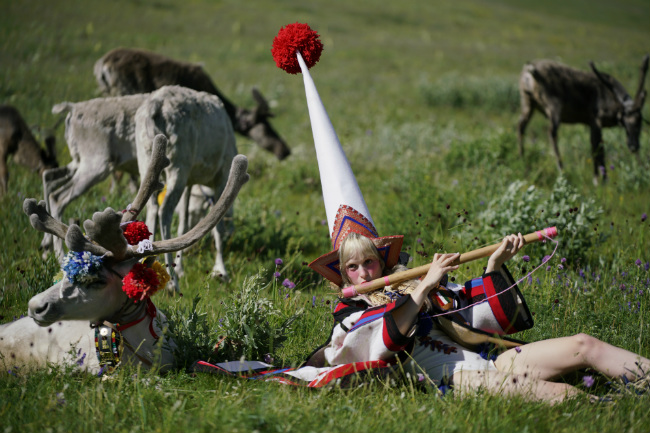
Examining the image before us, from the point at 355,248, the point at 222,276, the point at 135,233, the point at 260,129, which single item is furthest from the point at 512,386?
the point at 260,129

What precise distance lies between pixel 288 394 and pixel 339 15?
4795 centimetres

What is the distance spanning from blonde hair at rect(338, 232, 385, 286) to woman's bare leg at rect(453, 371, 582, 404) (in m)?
0.83

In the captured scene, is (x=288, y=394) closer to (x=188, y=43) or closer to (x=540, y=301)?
(x=540, y=301)

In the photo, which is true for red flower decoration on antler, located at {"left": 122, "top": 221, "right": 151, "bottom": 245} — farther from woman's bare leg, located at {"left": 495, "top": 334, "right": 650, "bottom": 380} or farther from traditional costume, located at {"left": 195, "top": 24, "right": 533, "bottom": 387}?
woman's bare leg, located at {"left": 495, "top": 334, "right": 650, "bottom": 380}

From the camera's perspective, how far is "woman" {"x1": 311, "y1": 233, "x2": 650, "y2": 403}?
9.89ft

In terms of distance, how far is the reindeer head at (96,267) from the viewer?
298 centimetres

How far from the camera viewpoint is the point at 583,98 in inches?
412

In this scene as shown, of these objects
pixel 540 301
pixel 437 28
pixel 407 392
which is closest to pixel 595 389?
pixel 407 392

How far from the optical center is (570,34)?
40688 millimetres

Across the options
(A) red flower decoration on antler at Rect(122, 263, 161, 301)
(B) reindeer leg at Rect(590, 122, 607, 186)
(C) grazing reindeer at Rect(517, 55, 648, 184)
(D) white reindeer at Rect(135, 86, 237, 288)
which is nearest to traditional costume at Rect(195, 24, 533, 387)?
(A) red flower decoration on antler at Rect(122, 263, 161, 301)

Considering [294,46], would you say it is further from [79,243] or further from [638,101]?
[638,101]

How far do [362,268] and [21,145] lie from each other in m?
6.09

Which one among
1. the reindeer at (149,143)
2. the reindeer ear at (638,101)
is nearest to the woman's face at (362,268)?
the reindeer at (149,143)

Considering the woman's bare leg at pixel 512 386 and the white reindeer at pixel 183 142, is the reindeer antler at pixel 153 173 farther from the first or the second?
the woman's bare leg at pixel 512 386
